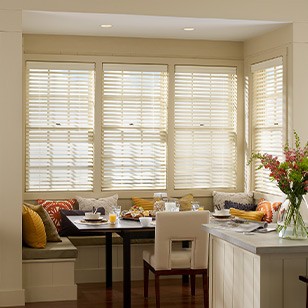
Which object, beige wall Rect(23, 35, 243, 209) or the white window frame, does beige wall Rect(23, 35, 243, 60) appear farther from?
the white window frame

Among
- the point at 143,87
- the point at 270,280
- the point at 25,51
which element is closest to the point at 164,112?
the point at 143,87

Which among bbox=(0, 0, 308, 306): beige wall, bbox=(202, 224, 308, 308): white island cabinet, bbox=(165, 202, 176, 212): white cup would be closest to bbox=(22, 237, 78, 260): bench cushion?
bbox=(0, 0, 308, 306): beige wall

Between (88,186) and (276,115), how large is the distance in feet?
7.38

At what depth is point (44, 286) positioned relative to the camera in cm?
562

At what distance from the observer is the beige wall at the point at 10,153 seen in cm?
544

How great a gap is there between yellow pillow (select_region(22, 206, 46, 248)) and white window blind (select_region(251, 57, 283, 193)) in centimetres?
236

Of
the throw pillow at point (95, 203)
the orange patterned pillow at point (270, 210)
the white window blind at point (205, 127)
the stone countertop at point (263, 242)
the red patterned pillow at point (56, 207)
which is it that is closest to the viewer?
the stone countertop at point (263, 242)

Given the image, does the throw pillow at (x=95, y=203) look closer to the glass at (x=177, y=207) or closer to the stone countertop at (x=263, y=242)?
the glass at (x=177, y=207)

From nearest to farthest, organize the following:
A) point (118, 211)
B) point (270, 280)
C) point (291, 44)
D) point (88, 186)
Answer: point (270, 280) < point (118, 211) < point (291, 44) < point (88, 186)

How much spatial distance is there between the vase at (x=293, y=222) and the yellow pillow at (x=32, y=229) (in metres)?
2.82

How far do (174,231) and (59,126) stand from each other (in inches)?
96.0

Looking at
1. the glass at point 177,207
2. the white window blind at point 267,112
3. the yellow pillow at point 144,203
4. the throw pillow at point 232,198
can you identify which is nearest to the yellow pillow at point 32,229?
the glass at point 177,207

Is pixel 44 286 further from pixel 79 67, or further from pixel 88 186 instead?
pixel 79 67

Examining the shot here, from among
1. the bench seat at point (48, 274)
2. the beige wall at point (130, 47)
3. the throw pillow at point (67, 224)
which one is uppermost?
the beige wall at point (130, 47)
